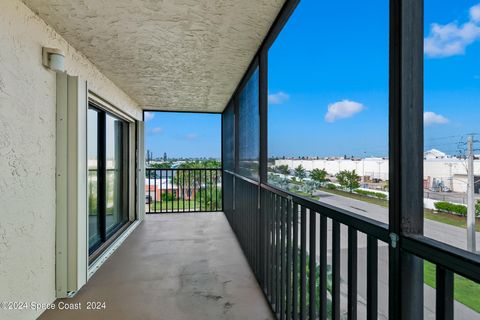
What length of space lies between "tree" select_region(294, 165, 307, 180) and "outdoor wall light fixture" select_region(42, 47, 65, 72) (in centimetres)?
190

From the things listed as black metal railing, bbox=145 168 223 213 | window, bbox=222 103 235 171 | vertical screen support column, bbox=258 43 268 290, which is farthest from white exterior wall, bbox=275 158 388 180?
black metal railing, bbox=145 168 223 213

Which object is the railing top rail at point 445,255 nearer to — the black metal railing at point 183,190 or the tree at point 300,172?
the tree at point 300,172

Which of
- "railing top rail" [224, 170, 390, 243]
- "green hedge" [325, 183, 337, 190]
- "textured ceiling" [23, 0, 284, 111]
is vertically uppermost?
"textured ceiling" [23, 0, 284, 111]

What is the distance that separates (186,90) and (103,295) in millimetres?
2669

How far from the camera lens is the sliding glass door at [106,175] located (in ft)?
10.0

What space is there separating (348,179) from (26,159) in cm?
198

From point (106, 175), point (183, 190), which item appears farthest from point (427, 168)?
→ point (183, 190)

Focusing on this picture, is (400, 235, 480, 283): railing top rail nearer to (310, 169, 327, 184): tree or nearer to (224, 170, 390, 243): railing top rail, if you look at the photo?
(224, 170, 390, 243): railing top rail

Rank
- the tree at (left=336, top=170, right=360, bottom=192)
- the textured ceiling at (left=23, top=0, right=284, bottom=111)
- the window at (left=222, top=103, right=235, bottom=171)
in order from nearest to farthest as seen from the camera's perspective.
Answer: the tree at (left=336, top=170, right=360, bottom=192) < the textured ceiling at (left=23, top=0, right=284, bottom=111) < the window at (left=222, top=103, right=235, bottom=171)

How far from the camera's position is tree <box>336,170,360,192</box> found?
40.8 inches

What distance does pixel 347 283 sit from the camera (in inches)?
42.4

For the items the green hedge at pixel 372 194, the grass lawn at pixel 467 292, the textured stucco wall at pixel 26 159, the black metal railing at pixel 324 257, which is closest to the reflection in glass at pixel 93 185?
the textured stucco wall at pixel 26 159

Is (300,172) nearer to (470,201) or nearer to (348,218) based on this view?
(348,218)

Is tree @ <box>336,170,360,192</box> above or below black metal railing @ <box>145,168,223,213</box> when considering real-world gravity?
above
